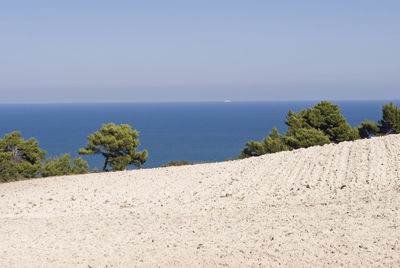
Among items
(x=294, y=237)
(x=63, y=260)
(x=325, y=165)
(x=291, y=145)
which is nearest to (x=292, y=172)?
(x=325, y=165)

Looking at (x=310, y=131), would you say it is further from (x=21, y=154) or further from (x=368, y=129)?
(x=21, y=154)

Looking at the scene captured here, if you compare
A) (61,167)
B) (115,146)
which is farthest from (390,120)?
(61,167)

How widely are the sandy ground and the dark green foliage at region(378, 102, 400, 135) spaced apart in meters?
19.9

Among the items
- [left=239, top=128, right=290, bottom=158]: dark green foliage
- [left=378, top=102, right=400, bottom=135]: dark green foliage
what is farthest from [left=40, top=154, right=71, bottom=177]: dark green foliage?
[left=378, top=102, right=400, bottom=135]: dark green foliage

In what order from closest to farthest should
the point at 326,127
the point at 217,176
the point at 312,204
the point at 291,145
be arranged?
the point at 312,204, the point at 217,176, the point at 291,145, the point at 326,127

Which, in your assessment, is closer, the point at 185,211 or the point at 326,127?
the point at 185,211

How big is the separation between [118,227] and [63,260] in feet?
7.38

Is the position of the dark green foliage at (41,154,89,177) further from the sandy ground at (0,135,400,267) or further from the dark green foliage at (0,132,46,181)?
the sandy ground at (0,135,400,267)

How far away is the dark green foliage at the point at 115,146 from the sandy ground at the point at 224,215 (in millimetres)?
12395

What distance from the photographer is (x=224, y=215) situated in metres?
11.2

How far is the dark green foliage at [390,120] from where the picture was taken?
36.9 meters

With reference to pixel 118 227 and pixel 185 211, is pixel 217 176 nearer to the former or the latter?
pixel 185 211

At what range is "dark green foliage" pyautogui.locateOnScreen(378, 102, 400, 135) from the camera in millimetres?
36938

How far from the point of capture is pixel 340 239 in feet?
28.5
